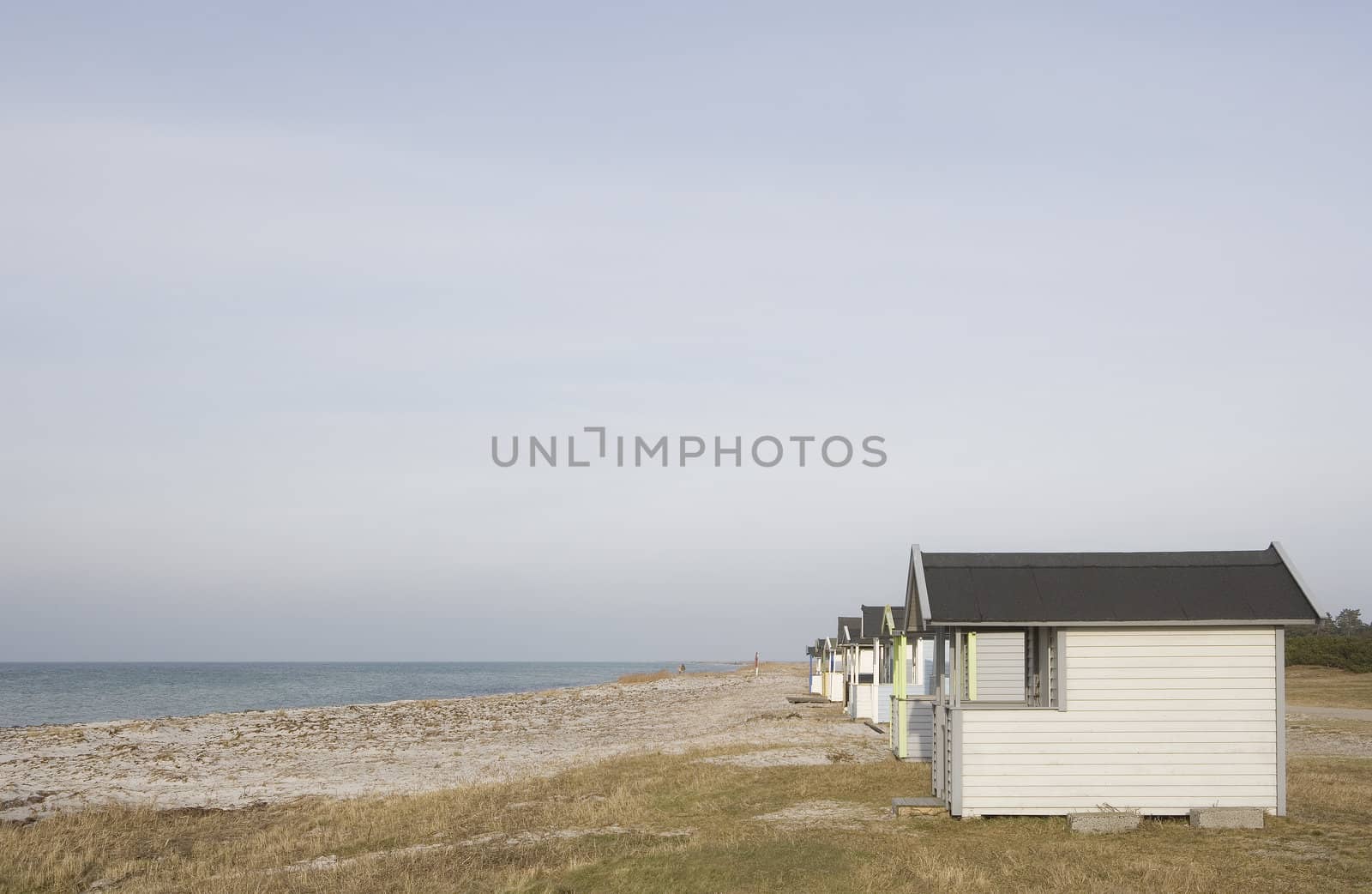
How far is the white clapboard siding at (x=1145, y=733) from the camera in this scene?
15.4 meters

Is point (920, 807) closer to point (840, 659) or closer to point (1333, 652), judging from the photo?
point (840, 659)

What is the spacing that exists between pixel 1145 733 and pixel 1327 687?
4192cm

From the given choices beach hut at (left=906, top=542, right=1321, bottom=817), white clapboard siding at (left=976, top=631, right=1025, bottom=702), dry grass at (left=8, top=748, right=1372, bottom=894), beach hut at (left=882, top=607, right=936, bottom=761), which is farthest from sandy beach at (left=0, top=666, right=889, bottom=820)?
beach hut at (left=906, top=542, right=1321, bottom=817)

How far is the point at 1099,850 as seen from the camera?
13.8 metres

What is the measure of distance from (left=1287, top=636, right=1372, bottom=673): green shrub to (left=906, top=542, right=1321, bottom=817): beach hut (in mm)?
49496

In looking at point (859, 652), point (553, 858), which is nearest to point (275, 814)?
point (553, 858)

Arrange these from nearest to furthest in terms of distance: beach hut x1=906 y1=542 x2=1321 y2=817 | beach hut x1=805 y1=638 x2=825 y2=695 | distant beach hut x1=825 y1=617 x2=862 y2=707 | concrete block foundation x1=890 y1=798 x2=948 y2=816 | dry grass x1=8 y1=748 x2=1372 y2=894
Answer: dry grass x1=8 y1=748 x2=1372 y2=894, beach hut x1=906 y1=542 x2=1321 y2=817, concrete block foundation x1=890 y1=798 x2=948 y2=816, distant beach hut x1=825 y1=617 x2=862 y2=707, beach hut x1=805 y1=638 x2=825 y2=695

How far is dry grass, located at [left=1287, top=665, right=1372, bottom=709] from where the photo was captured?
45.0 meters

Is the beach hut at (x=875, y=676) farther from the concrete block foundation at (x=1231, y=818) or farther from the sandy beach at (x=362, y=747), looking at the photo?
the concrete block foundation at (x=1231, y=818)

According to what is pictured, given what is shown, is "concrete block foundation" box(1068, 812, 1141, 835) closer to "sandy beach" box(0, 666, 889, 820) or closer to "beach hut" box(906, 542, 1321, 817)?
"beach hut" box(906, 542, 1321, 817)

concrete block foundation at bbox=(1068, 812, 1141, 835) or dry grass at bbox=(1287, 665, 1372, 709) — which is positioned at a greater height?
concrete block foundation at bbox=(1068, 812, 1141, 835)

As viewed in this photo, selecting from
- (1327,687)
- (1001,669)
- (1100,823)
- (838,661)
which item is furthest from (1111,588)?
(1327,687)

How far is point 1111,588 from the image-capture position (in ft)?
52.0

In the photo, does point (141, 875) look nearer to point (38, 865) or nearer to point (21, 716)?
point (38, 865)
